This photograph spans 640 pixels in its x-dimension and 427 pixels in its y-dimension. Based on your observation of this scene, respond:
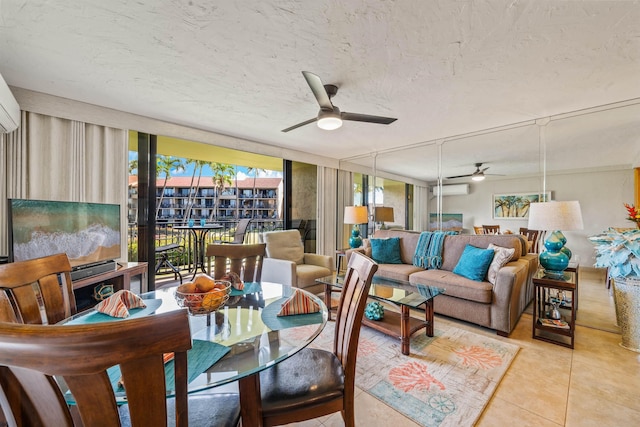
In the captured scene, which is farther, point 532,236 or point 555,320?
point 532,236

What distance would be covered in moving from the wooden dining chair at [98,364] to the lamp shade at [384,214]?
4.67 m

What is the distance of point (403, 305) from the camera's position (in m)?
2.21

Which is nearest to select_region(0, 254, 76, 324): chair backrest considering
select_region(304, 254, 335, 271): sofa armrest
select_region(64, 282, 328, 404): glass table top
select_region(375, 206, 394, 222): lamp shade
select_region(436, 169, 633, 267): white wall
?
select_region(64, 282, 328, 404): glass table top

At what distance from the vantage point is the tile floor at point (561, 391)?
1.51m

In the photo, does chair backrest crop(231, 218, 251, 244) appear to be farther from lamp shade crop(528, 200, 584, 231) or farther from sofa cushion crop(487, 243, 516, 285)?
lamp shade crop(528, 200, 584, 231)

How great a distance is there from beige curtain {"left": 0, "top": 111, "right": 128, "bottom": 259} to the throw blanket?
3.66 metres

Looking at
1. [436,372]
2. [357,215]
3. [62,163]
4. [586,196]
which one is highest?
[62,163]

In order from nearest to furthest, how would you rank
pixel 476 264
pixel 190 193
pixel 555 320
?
pixel 555 320 < pixel 476 264 < pixel 190 193

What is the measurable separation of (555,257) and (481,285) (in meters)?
0.78

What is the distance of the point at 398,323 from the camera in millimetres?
2465

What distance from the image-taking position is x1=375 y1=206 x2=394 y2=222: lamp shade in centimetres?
501

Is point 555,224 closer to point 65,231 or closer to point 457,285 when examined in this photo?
point 457,285

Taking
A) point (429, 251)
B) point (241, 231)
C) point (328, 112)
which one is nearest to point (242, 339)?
point (328, 112)

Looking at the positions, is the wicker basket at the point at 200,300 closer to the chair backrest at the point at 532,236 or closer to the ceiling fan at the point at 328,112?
the ceiling fan at the point at 328,112
